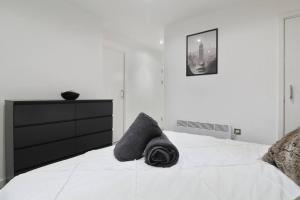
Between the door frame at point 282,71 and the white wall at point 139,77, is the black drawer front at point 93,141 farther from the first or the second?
the door frame at point 282,71

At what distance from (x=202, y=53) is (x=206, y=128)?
125 centimetres

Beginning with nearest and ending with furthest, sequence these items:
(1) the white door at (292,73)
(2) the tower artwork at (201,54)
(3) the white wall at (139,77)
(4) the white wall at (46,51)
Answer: (4) the white wall at (46,51) < (1) the white door at (292,73) < (2) the tower artwork at (201,54) < (3) the white wall at (139,77)

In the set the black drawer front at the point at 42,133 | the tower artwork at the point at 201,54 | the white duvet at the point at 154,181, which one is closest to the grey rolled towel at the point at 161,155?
the white duvet at the point at 154,181

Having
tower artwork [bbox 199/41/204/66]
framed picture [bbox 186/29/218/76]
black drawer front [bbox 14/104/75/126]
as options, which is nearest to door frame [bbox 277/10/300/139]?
framed picture [bbox 186/29/218/76]

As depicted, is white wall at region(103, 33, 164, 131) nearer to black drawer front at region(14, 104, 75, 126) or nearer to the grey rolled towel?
black drawer front at region(14, 104, 75, 126)

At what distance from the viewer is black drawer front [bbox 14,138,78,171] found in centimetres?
185

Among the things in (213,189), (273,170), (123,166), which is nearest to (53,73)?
(123,166)

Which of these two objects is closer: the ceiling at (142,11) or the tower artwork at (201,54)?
the ceiling at (142,11)

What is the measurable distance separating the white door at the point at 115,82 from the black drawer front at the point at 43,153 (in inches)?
63.7

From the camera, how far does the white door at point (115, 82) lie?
3.76 meters

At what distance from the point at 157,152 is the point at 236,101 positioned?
6.37 ft

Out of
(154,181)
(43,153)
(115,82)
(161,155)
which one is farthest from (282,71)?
(43,153)

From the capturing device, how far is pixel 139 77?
15.3 feet

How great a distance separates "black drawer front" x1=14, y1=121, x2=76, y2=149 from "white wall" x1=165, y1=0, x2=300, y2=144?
192 cm
